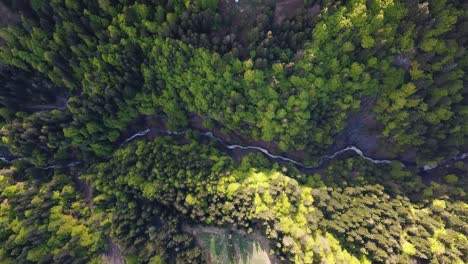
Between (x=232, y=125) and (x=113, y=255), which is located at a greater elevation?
(x=232, y=125)

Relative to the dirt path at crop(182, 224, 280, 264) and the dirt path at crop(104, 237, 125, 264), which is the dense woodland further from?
the dirt path at crop(182, 224, 280, 264)

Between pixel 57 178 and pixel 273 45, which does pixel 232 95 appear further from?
pixel 57 178

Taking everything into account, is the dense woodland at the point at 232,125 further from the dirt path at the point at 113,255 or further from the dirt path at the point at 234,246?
the dirt path at the point at 234,246

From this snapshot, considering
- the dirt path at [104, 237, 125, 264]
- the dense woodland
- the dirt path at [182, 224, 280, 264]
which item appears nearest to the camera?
the dense woodland

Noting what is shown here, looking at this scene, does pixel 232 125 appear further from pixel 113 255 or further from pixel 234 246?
pixel 113 255

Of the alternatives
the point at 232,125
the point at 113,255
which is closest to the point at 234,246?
the point at 232,125

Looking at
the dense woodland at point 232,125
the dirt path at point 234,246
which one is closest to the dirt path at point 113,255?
the dense woodland at point 232,125

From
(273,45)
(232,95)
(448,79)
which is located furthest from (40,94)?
(448,79)

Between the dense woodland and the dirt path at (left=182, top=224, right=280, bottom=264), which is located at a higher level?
the dense woodland

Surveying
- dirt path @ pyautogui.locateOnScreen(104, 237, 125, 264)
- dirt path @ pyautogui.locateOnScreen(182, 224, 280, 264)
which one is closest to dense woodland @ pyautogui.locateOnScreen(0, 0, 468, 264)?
dirt path @ pyautogui.locateOnScreen(104, 237, 125, 264)
